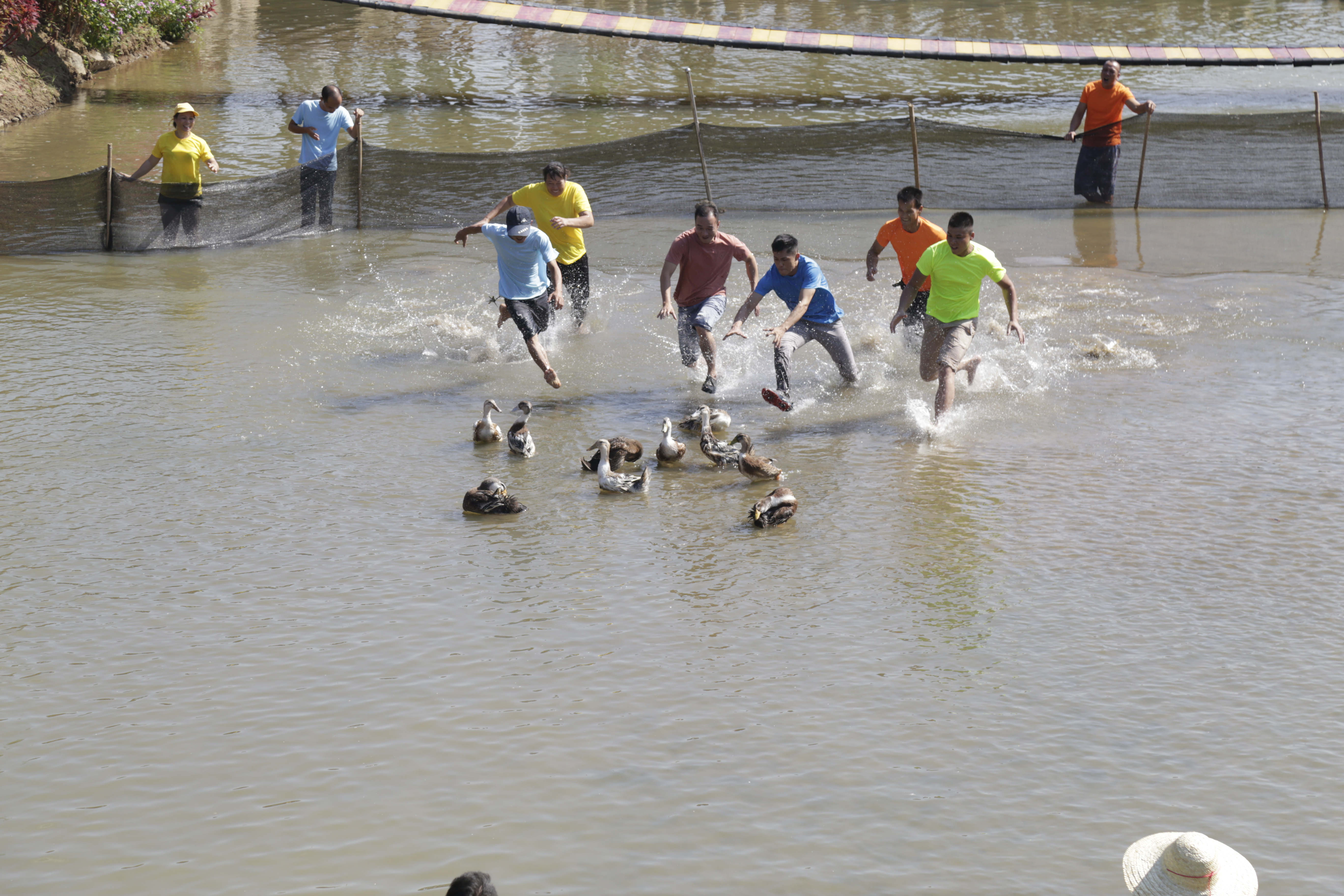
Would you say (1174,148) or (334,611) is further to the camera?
(1174,148)

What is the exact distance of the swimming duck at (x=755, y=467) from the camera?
8.73 metres

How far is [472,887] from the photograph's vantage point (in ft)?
13.0

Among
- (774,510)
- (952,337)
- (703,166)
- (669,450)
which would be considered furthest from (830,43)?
(774,510)

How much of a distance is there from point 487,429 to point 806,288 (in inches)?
111

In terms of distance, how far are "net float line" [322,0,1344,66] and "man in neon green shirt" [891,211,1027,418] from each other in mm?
13519

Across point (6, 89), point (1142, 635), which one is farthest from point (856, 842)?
point (6, 89)

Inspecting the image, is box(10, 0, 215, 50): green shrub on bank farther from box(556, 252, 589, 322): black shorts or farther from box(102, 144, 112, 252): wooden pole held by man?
box(556, 252, 589, 322): black shorts

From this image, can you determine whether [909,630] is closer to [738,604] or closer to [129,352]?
[738,604]

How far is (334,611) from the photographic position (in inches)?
273

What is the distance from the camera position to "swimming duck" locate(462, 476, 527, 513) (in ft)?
26.9

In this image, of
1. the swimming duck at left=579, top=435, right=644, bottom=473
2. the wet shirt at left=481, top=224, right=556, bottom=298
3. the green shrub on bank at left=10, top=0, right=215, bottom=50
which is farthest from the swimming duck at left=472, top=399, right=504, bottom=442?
the green shrub on bank at left=10, top=0, right=215, bottom=50

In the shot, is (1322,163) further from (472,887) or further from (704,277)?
(472,887)

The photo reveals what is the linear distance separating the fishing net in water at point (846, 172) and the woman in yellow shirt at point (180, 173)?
2.45 feet

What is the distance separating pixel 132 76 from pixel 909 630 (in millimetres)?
22972
